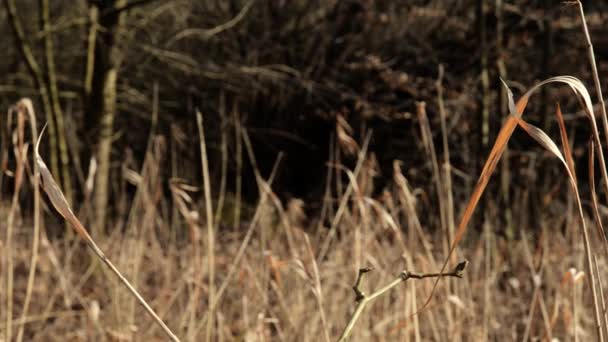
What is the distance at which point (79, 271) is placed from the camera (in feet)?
10.7

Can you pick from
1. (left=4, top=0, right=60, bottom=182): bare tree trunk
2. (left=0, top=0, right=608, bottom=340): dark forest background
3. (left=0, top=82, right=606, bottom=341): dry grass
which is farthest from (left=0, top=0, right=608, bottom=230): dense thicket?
(left=0, top=82, right=606, bottom=341): dry grass

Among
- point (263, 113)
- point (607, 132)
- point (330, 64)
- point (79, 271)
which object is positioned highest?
point (607, 132)

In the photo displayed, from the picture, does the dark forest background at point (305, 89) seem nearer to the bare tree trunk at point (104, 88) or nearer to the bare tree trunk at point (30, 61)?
the bare tree trunk at point (104, 88)

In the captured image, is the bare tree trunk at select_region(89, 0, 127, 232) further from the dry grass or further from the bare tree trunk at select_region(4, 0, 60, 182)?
the dry grass

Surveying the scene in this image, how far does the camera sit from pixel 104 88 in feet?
10.9

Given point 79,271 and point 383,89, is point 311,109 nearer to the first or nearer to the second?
point 383,89

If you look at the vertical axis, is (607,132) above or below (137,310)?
above

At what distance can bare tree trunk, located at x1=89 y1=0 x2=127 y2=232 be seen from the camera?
3.24m

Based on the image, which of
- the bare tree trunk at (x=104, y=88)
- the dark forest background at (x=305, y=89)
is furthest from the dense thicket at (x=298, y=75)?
the bare tree trunk at (x=104, y=88)

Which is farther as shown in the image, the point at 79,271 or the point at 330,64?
the point at 330,64

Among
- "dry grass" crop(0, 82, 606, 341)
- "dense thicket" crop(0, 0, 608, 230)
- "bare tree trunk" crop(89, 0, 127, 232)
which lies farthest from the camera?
"dense thicket" crop(0, 0, 608, 230)

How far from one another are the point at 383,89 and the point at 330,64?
0.49 metres

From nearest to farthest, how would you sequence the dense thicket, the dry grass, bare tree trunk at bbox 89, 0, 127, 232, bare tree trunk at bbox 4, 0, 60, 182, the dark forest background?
the dry grass, bare tree trunk at bbox 4, 0, 60, 182, bare tree trunk at bbox 89, 0, 127, 232, the dark forest background, the dense thicket

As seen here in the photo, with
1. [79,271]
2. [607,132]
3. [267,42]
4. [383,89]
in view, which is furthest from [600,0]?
[607,132]
